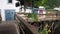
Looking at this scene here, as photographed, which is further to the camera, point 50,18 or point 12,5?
point 12,5

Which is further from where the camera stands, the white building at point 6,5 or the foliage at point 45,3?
the white building at point 6,5

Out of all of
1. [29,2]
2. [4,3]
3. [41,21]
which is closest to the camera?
[29,2]

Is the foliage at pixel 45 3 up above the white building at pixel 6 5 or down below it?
above

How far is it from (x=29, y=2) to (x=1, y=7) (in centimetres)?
1903

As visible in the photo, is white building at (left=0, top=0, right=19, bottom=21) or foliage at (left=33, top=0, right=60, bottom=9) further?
white building at (left=0, top=0, right=19, bottom=21)

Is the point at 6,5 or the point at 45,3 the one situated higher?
the point at 45,3

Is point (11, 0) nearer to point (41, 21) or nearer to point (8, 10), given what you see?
point (8, 10)

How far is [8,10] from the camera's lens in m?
22.1

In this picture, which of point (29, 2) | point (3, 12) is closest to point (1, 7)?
point (3, 12)

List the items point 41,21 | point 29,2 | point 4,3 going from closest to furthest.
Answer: point 29,2 < point 41,21 < point 4,3

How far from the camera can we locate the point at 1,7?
22.0m

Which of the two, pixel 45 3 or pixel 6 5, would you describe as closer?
pixel 45 3

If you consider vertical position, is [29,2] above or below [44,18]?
above

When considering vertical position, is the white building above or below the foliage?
below
